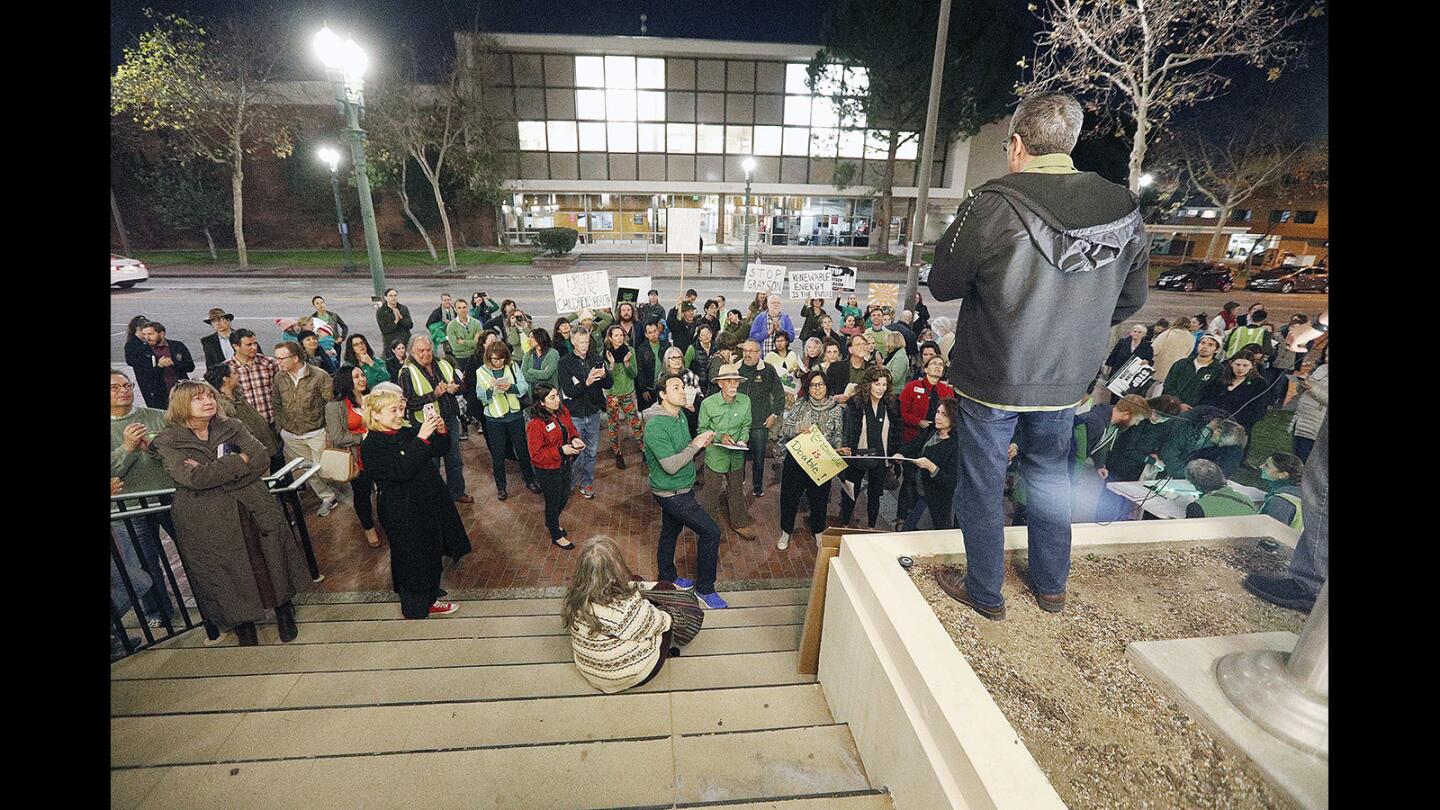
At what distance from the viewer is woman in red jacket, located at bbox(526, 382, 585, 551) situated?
17.8ft

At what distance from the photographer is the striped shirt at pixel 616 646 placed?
10.7 ft

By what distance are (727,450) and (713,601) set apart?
1501 mm

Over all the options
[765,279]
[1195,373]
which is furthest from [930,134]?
[1195,373]

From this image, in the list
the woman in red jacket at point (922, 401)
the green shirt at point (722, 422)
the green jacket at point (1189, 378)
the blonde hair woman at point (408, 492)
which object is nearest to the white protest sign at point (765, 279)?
the woman in red jacket at point (922, 401)

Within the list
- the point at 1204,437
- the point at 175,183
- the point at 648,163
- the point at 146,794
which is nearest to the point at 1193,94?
the point at 1204,437

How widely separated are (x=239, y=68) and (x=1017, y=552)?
A: 1277 inches

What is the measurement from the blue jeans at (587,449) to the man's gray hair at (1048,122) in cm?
539

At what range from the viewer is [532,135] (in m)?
33.6

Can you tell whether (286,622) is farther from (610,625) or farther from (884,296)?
(884,296)

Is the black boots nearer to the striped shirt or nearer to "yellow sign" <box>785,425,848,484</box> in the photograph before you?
the striped shirt

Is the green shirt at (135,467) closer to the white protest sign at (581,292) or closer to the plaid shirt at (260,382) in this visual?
the plaid shirt at (260,382)

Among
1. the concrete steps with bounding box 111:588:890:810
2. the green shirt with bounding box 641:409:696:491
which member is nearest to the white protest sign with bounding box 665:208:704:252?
the green shirt with bounding box 641:409:696:491
